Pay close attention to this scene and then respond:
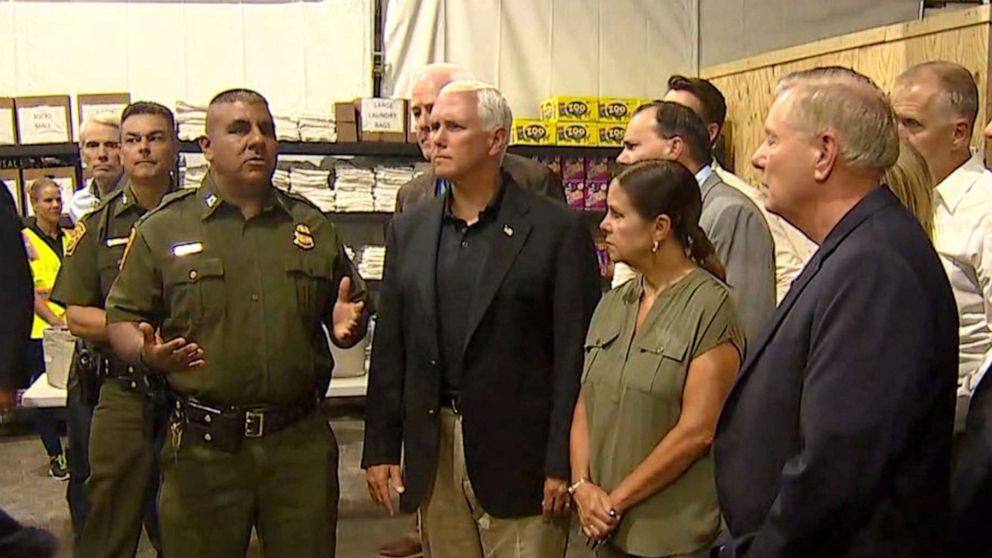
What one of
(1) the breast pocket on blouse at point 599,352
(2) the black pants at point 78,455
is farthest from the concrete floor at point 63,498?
(1) the breast pocket on blouse at point 599,352

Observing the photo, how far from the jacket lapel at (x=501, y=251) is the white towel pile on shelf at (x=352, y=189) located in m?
3.10

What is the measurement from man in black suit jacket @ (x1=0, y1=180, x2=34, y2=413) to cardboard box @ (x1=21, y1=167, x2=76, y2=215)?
9.05ft

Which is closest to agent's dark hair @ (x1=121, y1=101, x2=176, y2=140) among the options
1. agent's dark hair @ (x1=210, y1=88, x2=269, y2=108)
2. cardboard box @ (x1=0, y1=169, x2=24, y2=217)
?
agent's dark hair @ (x1=210, y1=88, x2=269, y2=108)

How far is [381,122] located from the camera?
5184 millimetres

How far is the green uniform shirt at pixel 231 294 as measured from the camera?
7.30ft

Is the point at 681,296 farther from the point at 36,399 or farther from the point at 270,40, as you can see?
the point at 270,40

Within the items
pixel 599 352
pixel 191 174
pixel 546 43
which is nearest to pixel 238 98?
pixel 599 352

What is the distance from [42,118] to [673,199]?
427cm

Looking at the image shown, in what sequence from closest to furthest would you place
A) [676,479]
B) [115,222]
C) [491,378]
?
[676,479] → [491,378] → [115,222]

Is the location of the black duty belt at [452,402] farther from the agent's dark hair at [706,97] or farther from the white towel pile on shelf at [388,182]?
the white towel pile on shelf at [388,182]

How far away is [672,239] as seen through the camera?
2.05m

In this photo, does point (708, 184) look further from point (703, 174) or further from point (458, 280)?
point (458, 280)

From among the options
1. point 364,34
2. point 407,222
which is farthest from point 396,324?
point 364,34

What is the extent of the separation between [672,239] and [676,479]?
0.50m
